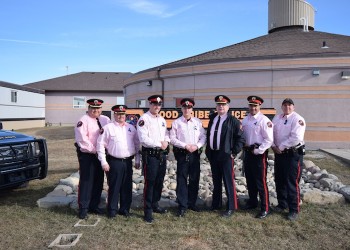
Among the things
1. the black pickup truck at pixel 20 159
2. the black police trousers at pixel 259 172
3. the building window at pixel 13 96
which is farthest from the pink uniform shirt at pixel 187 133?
the building window at pixel 13 96

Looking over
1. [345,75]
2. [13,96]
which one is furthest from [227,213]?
[13,96]

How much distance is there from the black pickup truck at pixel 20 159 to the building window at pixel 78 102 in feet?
100

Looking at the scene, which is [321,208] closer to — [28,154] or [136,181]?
[136,181]

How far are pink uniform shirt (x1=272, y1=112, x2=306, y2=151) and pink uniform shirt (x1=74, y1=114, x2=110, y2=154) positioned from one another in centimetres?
287

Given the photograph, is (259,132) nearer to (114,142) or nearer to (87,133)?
(114,142)

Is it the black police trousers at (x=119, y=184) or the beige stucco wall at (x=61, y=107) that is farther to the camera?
the beige stucco wall at (x=61, y=107)

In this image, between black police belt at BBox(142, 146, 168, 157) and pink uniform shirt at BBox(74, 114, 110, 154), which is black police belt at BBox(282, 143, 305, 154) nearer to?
black police belt at BBox(142, 146, 168, 157)

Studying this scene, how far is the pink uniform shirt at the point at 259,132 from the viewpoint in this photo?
17.0 ft

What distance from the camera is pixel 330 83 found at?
13016mm

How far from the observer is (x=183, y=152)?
17.6 feet

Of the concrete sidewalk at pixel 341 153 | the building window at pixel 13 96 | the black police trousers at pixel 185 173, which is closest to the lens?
the black police trousers at pixel 185 173

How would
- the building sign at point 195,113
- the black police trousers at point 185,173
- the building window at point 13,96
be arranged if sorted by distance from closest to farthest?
the black police trousers at point 185,173
the building sign at point 195,113
the building window at point 13,96

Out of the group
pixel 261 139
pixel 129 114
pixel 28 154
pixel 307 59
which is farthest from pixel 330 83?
pixel 28 154

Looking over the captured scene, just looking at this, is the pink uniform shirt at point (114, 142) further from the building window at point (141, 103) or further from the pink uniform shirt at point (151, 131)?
the building window at point (141, 103)
